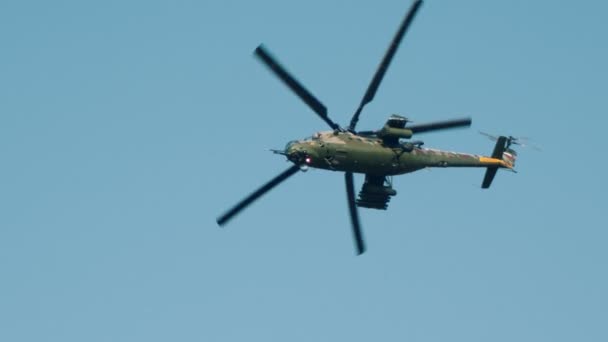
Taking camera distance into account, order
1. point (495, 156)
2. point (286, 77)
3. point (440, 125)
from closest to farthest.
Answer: point (286, 77) < point (440, 125) < point (495, 156)

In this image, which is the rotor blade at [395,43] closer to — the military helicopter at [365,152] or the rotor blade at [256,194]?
the military helicopter at [365,152]

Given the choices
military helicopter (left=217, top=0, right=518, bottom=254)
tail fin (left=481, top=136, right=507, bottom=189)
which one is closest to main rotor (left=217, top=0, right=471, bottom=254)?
military helicopter (left=217, top=0, right=518, bottom=254)

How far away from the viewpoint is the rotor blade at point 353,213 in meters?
74.3

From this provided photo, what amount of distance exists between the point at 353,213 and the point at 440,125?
7102 millimetres

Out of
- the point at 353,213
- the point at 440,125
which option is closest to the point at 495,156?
the point at 440,125

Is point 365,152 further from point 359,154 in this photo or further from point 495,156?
point 495,156

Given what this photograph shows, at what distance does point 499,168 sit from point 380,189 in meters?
8.80

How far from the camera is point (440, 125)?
241 feet

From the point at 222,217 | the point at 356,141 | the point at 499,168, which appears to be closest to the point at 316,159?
the point at 356,141

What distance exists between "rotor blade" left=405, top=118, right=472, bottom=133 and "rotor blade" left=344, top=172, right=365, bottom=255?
435cm

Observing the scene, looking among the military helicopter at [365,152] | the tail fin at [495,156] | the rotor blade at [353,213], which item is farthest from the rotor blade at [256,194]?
the tail fin at [495,156]

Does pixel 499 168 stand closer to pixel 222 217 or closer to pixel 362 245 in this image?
pixel 362 245

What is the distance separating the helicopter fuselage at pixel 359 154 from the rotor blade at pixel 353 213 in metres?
2.10

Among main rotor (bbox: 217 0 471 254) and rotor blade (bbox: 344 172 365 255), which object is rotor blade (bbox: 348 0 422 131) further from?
rotor blade (bbox: 344 172 365 255)
